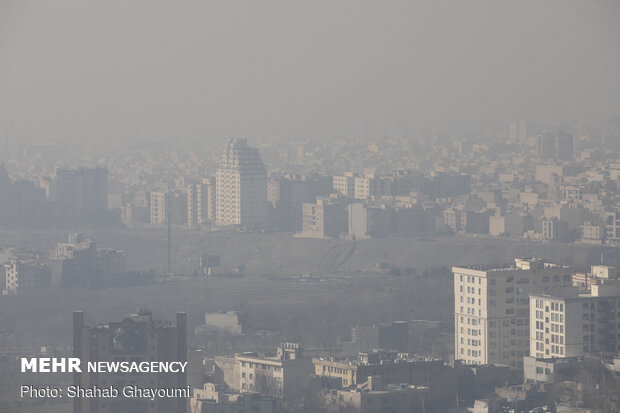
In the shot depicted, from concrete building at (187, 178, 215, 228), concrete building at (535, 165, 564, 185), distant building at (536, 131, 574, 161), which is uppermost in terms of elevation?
distant building at (536, 131, 574, 161)

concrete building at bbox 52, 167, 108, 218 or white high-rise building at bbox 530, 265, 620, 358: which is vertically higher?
concrete building at bbox 52, 167, 108, 218

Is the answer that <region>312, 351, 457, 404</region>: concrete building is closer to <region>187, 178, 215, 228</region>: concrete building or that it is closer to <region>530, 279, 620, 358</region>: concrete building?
<region>530, 279, 620, 358</region>: concrete building

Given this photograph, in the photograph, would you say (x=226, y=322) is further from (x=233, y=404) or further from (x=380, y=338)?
(x=233, y=404)

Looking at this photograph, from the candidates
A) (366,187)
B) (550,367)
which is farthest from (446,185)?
(550,367)

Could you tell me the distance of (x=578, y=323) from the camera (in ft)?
68.5

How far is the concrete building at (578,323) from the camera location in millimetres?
20844

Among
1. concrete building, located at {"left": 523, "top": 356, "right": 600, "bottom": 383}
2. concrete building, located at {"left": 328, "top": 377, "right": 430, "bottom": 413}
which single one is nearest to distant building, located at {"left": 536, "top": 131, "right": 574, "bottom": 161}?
concrete building, located at {"left": 523, "top": 356, "right": 600, "bottom": 383}

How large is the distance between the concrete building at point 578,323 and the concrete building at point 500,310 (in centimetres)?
67

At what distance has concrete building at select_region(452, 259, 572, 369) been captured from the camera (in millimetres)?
21922

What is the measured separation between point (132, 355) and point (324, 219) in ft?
95.7

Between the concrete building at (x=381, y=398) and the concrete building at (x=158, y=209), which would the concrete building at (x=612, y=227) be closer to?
the concrete building at (x=158, y=209)

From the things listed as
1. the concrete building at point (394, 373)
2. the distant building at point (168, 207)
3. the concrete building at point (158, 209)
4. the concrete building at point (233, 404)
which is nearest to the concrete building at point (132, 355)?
the concrete building at point (233, 404)

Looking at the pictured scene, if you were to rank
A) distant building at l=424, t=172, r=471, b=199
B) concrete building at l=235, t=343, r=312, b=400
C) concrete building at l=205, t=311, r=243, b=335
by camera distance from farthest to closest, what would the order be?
distant building at l=424, t=172, r=471, b=199, concrete building at l=205, t=311, r=243, b=335, concrete building at l=235, t=343, r=312, b=400

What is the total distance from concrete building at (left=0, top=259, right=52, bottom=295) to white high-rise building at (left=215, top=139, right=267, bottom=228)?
12918mm
